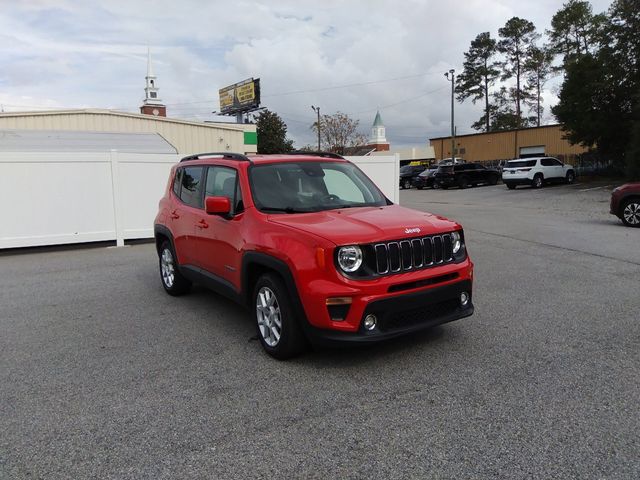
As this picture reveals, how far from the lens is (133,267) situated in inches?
364

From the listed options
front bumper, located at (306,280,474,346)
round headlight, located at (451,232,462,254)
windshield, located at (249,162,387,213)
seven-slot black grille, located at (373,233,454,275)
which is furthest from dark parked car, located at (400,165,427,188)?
front bumper, located at (306,280,474,346)

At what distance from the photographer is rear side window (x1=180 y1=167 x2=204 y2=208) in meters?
6.07

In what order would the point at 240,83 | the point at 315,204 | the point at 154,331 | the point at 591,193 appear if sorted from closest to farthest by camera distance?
1. the point at 315,204
2. the point at 154,331
3. the point at 591,193
4. the point at 240,83

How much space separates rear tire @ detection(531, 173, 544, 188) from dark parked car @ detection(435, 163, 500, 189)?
4.84 m

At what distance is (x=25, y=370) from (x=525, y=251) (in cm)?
840

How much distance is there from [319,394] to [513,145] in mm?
53616

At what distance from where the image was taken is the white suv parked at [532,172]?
100 feet

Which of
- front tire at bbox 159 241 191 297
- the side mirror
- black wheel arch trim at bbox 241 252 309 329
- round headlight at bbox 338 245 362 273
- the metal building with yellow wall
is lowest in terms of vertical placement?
front tire at bbox 159 241 191 297

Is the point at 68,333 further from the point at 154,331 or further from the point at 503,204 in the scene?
the point at 503,204

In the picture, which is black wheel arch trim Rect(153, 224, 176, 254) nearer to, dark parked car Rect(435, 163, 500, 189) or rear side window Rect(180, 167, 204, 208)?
rear side window Rect(180, 167, 204, 208)

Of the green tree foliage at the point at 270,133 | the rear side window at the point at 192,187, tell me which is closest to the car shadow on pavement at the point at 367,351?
the rear side window at the point at 192,187

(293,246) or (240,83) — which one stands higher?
(240,83)

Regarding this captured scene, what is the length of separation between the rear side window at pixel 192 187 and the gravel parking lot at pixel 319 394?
129 centimetres

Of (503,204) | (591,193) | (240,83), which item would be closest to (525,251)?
(503,204)
